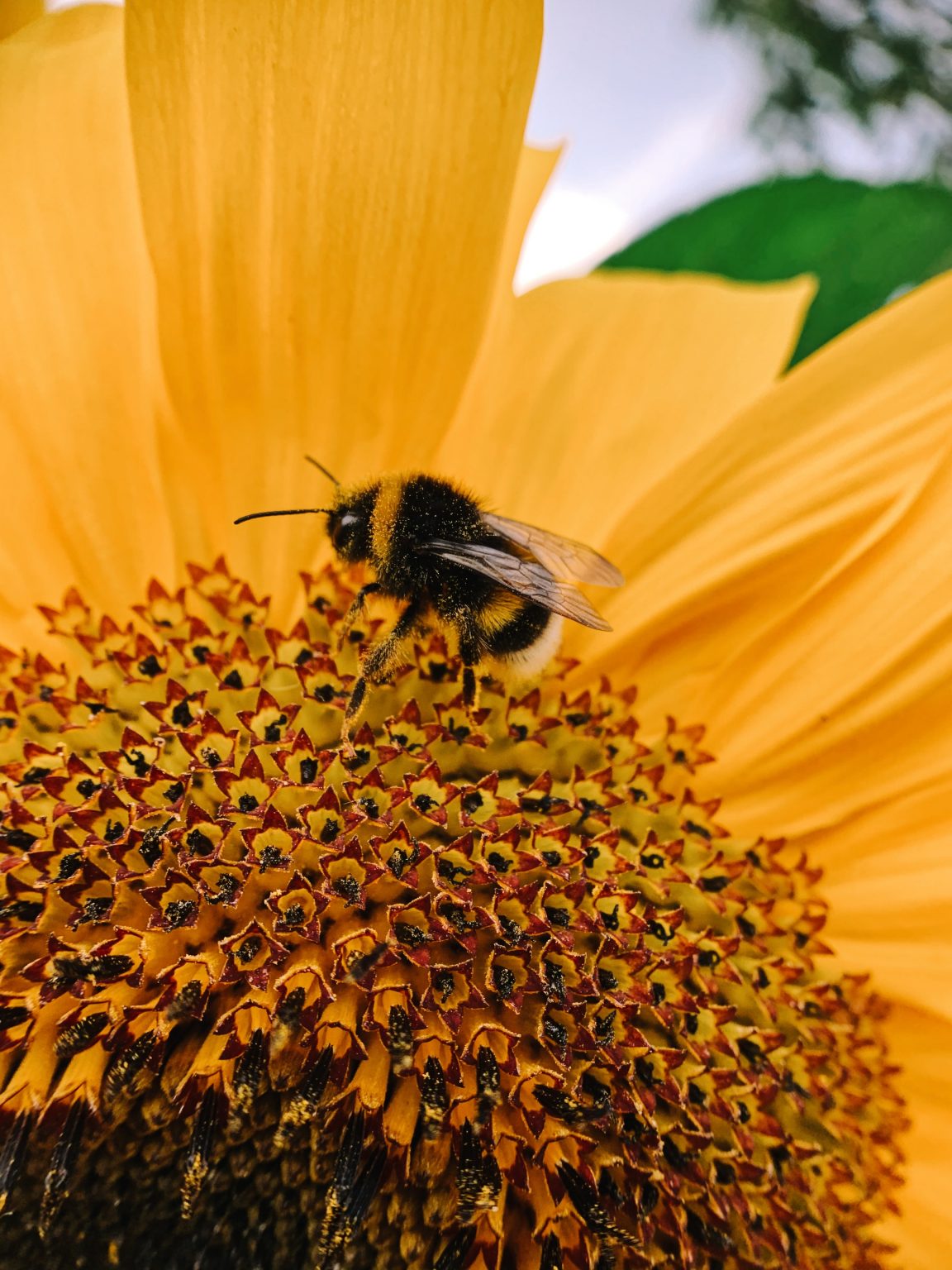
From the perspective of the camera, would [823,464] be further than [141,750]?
Yes

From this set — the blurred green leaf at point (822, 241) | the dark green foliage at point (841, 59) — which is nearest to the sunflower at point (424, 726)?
the blurred green leaf at point (822, 241)

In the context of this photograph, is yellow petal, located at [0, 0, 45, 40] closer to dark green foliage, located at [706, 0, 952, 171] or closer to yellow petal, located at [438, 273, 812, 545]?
yellow petal, located at [438, 273, 812, 545]

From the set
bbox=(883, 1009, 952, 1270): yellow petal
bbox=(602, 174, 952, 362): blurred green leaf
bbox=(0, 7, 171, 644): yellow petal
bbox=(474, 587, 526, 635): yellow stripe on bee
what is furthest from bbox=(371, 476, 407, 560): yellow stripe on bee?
bbox=(883, 1009, 952, 1270): yellow petal

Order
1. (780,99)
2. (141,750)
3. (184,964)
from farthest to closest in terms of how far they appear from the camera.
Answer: (780,99), (141,750), (184,964)

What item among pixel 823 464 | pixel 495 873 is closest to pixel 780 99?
pixel 823 464

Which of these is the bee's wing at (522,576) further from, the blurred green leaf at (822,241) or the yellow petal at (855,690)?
the blurred green leaf at (822,241)

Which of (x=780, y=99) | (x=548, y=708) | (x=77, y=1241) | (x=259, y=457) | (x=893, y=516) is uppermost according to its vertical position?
(x=780, y=99)

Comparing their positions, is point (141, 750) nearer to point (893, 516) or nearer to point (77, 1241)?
point (77, 1241)
